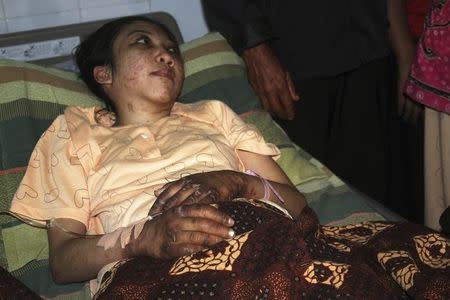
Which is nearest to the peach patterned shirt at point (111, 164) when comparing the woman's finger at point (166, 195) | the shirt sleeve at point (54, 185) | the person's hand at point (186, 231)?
the shirt sleeve at point (54, 185)

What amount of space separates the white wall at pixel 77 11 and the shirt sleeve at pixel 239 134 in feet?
2.79

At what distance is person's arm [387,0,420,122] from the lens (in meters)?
2.34

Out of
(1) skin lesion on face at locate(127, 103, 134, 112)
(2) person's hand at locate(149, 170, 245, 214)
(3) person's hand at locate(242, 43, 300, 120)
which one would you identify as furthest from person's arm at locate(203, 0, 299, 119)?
(2) person's hand at locate(149, 170, 245, 214)

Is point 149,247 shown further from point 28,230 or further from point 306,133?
point 306,133

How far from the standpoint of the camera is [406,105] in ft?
8.11

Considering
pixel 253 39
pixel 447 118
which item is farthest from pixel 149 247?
pixel 447 118

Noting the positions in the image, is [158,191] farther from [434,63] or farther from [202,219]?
[434,63]

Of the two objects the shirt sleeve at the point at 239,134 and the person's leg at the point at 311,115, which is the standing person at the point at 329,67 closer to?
the person's leg at the point at 311,115

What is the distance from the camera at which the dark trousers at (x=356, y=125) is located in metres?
2.37

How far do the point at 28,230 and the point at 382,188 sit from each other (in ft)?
4.81

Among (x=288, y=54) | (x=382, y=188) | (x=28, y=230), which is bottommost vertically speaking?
(x=382, y=188)

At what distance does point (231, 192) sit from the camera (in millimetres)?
1573

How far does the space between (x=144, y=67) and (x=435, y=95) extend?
3.33ft

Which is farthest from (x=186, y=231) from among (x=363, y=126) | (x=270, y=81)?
(x=363, y=126)
